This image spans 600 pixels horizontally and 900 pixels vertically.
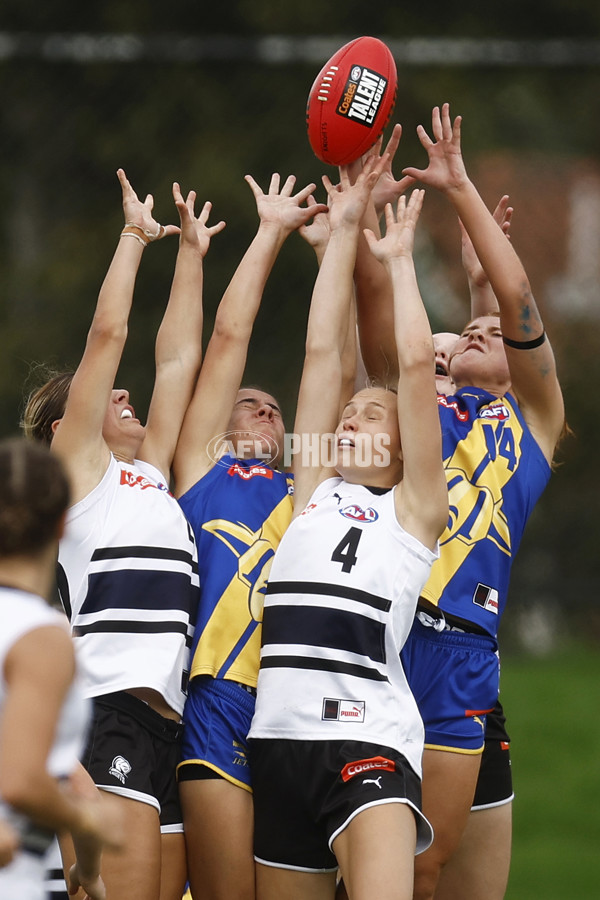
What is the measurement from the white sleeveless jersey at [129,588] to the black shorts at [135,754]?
57 mm

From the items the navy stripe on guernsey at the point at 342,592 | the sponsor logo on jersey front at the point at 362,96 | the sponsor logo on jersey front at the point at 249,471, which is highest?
the sponsor logo on jersey front at the point at 362,96

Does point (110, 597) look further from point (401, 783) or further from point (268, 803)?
point (401, 783)

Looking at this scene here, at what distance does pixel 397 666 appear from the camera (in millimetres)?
3355

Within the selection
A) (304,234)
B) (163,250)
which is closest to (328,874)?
(304,234)

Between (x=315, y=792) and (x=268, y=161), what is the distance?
985 centimetres

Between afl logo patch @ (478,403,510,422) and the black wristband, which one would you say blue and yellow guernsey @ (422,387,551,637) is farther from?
the black wristband

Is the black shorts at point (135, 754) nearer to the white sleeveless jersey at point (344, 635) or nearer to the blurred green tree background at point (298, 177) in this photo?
the white sleeveless jersey at point (344, 635)

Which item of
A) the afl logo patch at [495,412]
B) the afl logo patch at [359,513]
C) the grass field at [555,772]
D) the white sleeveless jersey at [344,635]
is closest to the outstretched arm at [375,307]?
the afl logo patch at [495,412]

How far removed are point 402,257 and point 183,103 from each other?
10.1 metres

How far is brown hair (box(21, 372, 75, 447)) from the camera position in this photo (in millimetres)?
3869

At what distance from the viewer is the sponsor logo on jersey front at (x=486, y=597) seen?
3746 millimetres

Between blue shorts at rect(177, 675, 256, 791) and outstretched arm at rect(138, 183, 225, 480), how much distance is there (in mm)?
701

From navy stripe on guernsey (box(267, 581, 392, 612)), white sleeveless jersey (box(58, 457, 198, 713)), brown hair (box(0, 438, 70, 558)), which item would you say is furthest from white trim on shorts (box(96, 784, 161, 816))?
brown hair (box(0, 438, 70, 558))

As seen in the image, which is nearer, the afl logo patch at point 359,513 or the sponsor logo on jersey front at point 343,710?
the sponsor logo on jersey front at point 343,710
